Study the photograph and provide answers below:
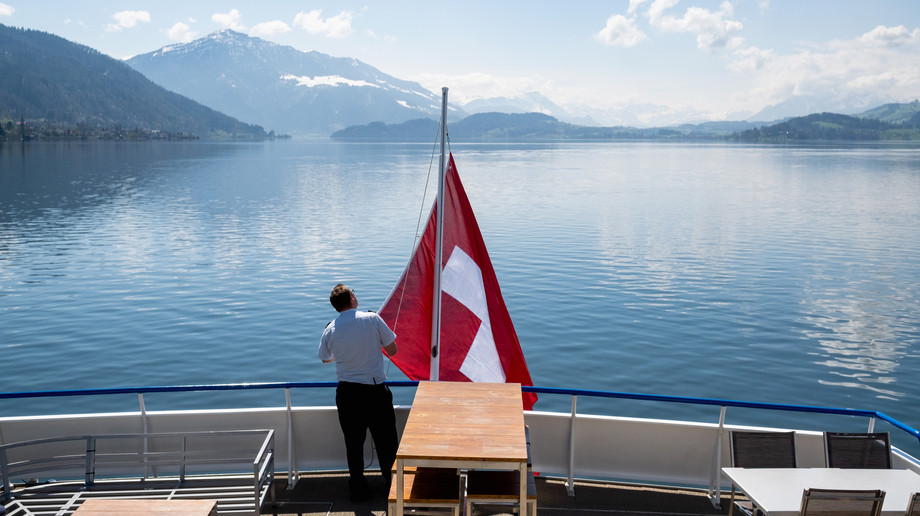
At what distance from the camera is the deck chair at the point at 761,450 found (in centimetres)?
651

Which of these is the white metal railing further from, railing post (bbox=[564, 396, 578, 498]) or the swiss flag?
railing post (bbox=[564, 396, 578, 498])

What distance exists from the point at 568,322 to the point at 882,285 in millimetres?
15119

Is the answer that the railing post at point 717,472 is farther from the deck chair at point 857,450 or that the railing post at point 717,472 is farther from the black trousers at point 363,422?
the black trousers at point 363,422

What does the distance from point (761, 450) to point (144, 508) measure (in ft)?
16.3

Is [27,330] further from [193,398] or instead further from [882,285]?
[882,285]

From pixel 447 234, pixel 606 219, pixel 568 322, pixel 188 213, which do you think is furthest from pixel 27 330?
pixel 606 219

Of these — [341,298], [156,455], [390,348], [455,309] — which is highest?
[341,298]

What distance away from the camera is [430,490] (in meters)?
5.63

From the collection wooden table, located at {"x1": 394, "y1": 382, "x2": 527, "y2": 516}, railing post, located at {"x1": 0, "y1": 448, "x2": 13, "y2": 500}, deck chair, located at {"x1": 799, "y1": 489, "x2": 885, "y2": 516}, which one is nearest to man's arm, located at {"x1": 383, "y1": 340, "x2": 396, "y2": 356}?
wooden table, located at {"x1": 394, "y1": 382, "x2": 527, "y2": 516}

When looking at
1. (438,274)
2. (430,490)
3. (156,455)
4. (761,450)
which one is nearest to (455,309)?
(438,274)

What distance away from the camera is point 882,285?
3119 centimetres

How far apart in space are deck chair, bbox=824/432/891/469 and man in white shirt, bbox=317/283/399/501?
394 centimetres

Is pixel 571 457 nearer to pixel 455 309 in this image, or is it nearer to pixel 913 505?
pixel 455 309

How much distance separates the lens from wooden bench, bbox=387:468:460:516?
216 inches
